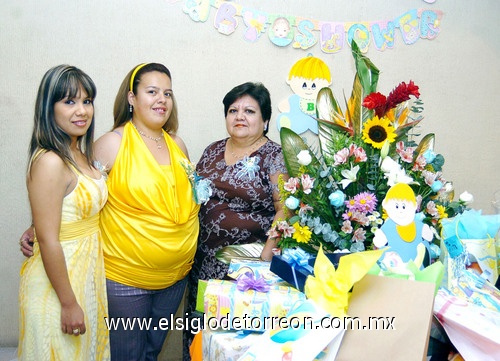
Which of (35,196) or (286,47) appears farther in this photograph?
(286,47)

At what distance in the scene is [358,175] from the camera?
1215 mm

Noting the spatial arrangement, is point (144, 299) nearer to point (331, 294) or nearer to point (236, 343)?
point (236, 343)

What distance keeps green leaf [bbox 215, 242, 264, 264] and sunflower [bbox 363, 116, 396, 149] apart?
2.11 feet

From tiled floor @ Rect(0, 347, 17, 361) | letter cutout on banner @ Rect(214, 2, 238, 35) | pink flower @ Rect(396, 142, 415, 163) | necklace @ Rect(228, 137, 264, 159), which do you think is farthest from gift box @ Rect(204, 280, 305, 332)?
tiled floor @ Rect(0, 347, 17, 361)

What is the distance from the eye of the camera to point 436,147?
→ 2.54m

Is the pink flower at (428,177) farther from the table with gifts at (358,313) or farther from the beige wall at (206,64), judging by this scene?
the beige wall at (206,64)

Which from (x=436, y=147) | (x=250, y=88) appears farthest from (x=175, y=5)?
(x=436, y=147)

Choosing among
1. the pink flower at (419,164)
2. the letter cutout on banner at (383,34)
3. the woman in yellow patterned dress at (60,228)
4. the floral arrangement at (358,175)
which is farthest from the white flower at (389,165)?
the letter cutout on banner at (383,34)

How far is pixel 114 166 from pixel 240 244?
1.85ft

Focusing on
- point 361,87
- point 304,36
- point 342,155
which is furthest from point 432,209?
point 304,36

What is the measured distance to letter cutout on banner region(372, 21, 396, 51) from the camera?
7.96 ft

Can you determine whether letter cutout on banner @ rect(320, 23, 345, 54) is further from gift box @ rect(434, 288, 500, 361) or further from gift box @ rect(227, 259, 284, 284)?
gift box @ rect(434, 288, 500, 361)

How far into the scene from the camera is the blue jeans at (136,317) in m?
1.58

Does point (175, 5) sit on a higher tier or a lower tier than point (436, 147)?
higher
